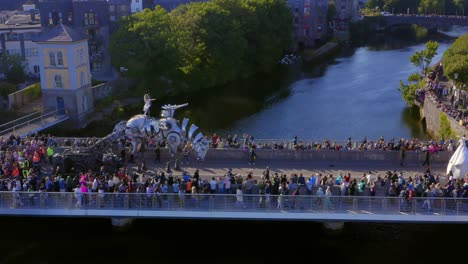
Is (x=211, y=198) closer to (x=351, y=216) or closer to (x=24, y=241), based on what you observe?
(x=351, y=216)

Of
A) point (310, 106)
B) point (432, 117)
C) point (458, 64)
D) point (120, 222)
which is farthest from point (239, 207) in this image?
point (310, 106)

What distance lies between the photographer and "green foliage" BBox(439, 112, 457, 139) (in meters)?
57.4

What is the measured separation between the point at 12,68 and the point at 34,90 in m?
8.14

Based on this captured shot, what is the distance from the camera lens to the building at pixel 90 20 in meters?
88.8

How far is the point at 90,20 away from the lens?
91562 millimetres

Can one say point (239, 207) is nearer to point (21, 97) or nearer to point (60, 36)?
point (60, 36)

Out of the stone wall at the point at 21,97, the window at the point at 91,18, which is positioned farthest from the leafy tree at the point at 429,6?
the stone wall at the point at 21,97

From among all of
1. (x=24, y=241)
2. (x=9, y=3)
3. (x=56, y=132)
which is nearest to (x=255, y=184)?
(x=24, y=241)

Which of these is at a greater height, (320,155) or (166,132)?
(166,132)

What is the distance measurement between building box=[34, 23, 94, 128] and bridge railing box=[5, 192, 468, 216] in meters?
31.6

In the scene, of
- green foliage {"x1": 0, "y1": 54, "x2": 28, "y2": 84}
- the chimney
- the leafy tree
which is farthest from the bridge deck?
the leafy tree

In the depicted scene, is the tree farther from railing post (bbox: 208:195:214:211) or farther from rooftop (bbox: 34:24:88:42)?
railing post (bbox: 208:195:214:211)

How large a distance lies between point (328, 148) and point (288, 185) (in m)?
9.04

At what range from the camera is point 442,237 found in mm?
37375
